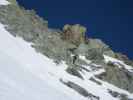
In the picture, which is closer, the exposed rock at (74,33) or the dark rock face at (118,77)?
the dark rock face at (118,77)

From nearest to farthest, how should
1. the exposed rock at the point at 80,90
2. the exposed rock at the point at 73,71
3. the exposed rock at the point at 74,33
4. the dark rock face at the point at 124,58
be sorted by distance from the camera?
1. the exposed rock at the point at 80,90
2. the exposed rock at the point at 73,71
3. the exposed rock at the point at 74,33
4. the dark rock face at the point at 124,58

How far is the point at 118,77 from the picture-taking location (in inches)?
2117

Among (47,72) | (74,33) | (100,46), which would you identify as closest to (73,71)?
(47,72)

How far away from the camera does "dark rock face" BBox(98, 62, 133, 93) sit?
51375 millimetres

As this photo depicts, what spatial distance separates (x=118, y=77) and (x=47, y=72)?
17084mm

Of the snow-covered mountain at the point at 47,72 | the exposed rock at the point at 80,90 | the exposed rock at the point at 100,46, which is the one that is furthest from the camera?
the exposed rock at the point at 100,46

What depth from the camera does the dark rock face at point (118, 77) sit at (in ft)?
169

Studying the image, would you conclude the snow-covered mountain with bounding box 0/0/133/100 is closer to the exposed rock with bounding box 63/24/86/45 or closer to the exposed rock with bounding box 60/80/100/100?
the exposed rock with bounding box 60/80/100/100

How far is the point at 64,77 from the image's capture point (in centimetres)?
4062

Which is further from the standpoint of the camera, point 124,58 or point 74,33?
point 124,58

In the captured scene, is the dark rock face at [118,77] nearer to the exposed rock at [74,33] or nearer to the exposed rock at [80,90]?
the exposed rock at [74,33]

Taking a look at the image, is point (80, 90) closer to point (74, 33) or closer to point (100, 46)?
point (100, 46)

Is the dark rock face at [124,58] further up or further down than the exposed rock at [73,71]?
further up

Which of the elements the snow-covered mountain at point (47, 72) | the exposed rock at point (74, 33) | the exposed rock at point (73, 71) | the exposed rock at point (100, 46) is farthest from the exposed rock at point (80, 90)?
the exposed rock at point (74, 33)
